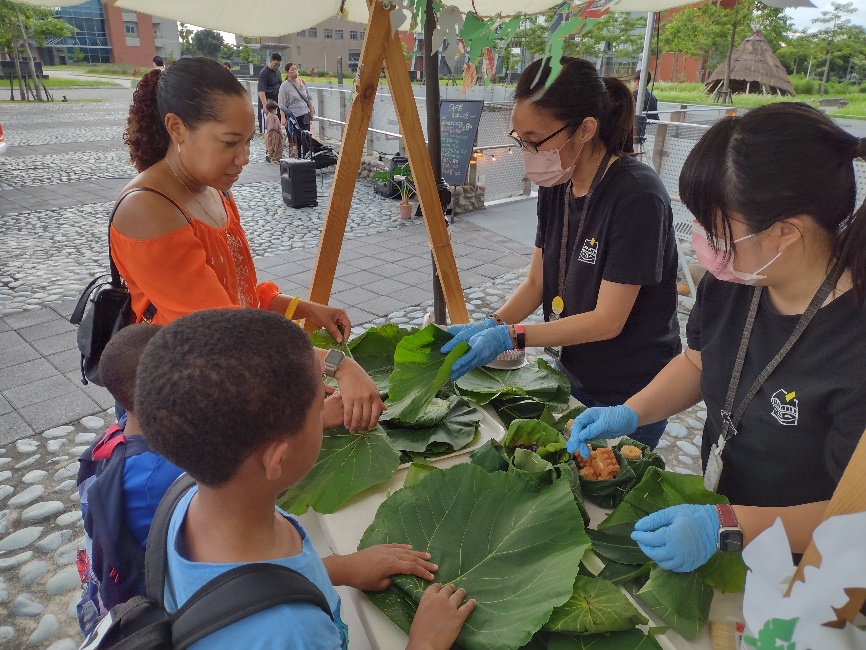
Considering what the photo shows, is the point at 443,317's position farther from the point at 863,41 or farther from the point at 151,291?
the point at 863,41

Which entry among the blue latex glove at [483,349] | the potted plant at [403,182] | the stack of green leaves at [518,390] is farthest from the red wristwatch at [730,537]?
the potted plant at [403,182]

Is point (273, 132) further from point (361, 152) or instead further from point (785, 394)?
point (785, 394)

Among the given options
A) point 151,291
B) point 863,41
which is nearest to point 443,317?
point 151,291

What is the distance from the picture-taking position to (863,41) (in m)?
24.1

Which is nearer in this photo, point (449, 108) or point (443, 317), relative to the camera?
point (443, 317)

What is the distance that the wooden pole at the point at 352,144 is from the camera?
7.39 feet

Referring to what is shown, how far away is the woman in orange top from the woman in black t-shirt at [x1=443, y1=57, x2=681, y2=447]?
0.74 m

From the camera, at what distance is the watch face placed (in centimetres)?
121

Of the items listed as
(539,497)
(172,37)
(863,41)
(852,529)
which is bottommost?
(539,497)

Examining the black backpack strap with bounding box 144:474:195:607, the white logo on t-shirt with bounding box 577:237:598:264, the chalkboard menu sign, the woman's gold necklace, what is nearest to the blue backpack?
the black backpack strap with bounding box 144:474:195:607

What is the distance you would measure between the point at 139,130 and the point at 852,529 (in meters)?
2.04

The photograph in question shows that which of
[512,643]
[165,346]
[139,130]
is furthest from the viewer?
[139,130]

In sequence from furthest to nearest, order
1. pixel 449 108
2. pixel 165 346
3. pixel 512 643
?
pixel 449 108 → pixel 512 643 → pixel 165 346

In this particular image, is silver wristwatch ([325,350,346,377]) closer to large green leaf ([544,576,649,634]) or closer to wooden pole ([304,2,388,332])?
wooden pole ([304,2,388,332])
